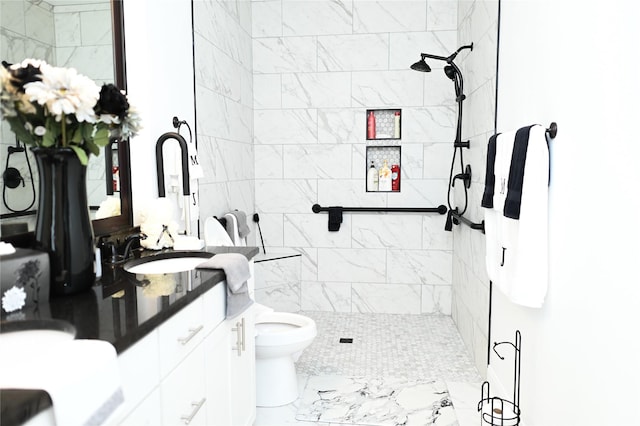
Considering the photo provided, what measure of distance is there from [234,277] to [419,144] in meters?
2.69

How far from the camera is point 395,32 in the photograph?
4148mm

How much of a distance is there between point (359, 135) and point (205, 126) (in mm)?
1553

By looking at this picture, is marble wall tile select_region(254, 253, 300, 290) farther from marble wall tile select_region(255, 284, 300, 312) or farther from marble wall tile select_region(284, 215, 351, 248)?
marble wall tile select_region(284, 215, 351, 248)

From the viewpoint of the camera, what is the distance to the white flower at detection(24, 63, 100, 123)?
128 centimetres

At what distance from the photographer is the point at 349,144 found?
4.29 meters

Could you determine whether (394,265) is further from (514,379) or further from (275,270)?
(514,379)

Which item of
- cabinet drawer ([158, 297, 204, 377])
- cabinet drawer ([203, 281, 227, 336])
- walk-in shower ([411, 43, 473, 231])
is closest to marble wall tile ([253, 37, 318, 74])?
walk-in shower ([411, 43, 473, 231])

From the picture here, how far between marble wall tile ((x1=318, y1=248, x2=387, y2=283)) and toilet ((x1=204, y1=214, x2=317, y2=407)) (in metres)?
1.53

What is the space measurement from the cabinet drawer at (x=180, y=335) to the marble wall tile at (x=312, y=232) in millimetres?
2718

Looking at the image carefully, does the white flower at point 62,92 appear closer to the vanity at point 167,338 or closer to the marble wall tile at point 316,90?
the vanity at point 167,338

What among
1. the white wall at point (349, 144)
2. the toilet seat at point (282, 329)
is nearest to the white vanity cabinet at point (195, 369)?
the toilet seat at point (282, 329)

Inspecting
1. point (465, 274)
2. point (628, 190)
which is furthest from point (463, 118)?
point (628, 190)

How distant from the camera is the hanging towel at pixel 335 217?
169 inches

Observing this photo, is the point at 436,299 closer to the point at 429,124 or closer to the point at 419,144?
the point at 419,144
